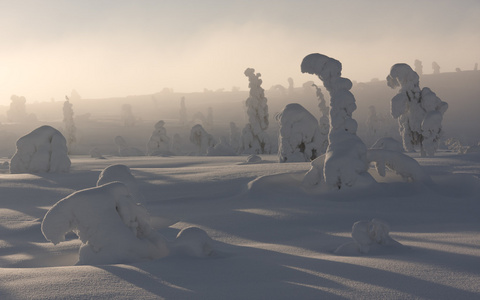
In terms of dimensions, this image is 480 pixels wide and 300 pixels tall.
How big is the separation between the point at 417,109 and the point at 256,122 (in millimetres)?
17859

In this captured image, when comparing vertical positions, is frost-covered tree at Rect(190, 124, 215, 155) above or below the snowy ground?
above

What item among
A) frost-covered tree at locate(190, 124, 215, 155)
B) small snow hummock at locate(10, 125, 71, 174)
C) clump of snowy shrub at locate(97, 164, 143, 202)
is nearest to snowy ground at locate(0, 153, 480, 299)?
clump of snowy shrub at locate(97, 164, 143, 202)

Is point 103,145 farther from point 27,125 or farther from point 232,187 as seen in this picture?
point 232,187

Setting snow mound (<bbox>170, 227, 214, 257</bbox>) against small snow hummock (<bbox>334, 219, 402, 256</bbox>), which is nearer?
snow mound (<bbox>170, 227, 214, 257</bbox>)

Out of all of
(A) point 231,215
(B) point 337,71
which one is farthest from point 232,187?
(B) point 337,71

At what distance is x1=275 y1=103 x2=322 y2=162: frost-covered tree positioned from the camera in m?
18.2

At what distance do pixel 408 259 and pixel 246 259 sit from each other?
1.80m

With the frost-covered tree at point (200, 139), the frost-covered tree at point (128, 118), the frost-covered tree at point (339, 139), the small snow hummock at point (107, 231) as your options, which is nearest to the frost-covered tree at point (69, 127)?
the frost-covered tree at point (200, 139)

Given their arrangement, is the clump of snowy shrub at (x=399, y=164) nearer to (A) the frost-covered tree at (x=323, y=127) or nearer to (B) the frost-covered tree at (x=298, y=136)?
(B) the frost-covered tree at (x=298, y=136)

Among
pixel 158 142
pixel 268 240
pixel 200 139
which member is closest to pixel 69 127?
pixel 158 142

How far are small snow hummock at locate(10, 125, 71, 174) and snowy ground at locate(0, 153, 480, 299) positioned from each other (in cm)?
88

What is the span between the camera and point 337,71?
13430 millimetres

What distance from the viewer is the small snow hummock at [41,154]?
14.9 m

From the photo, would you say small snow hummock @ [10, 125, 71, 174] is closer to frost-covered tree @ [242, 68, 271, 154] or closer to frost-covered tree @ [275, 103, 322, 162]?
frost-covered tree @ [275, 103, 322, 162]
